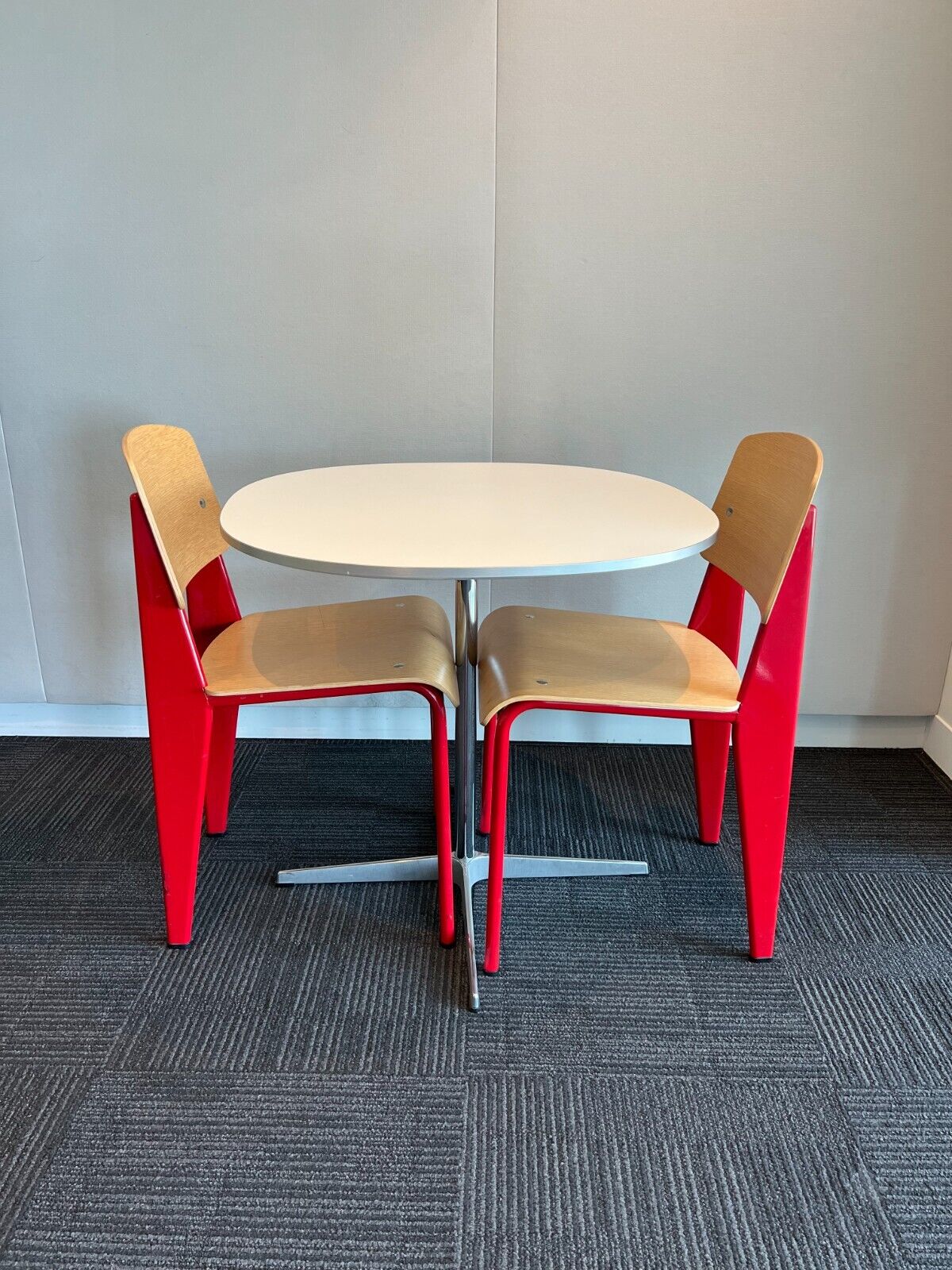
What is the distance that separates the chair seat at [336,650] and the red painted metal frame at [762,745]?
0.70 ft

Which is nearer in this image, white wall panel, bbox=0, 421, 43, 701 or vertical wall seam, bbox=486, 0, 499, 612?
vertical wall seam, bbox=486, 0, 499, 612

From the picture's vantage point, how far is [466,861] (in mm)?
1880

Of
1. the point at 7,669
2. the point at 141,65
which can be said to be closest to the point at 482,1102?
the point at 7,669

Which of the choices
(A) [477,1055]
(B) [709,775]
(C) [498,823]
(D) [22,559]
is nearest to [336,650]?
(C) [498,823]

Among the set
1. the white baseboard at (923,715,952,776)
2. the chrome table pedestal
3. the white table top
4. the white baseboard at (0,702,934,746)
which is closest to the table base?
the chrome table pedestal

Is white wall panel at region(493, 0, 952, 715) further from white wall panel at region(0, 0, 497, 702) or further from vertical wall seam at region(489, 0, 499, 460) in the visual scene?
white wall panel at region(0, 0, 497, 702)

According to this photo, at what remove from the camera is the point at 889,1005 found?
1.63 meters

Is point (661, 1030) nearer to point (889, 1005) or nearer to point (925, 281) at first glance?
point (889, 1005)

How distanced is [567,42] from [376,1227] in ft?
7.55

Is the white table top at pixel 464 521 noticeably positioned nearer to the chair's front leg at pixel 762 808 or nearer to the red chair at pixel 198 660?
the red chair at pixel 198 660

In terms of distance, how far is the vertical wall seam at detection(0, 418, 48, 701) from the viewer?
7.70 ft

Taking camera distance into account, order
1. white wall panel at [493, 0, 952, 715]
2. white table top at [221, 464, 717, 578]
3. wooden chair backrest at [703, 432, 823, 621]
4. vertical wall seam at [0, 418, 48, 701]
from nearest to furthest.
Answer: white table top at [221, 464, 717, 578], wooden chair backrest at [703, 432, 823, 621], white wall panel at [493, 0, 952, 715], vertical wall seam at [0, 418, 48, 701]

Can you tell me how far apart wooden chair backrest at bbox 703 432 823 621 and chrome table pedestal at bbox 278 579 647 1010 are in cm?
53

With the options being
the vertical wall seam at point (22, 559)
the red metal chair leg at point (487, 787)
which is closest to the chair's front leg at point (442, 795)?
the red metal chair leg at point (487, 787)
